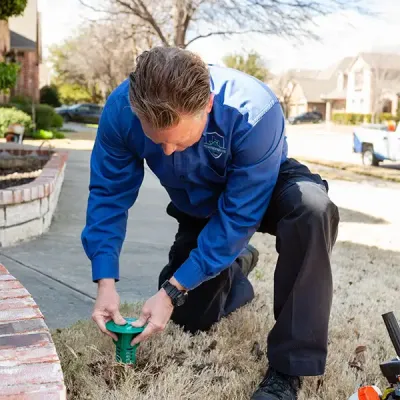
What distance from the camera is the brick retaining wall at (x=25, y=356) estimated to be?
1.44 metres

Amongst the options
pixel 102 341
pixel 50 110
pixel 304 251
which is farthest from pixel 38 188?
pixel 50 110

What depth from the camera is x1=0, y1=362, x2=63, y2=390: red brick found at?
148 cm

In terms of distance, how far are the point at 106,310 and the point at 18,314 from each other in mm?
320

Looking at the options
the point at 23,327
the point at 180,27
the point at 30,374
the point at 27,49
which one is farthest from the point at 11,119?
the point at 30,374

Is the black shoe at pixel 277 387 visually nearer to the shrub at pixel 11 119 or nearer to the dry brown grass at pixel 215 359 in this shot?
the dry brown grass at pixel 215 359

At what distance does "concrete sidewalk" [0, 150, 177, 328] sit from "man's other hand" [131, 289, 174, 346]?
0.76 m

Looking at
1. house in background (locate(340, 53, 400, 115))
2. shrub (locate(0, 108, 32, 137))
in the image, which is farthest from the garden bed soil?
house in background (locate(340, 53, 400, 115))

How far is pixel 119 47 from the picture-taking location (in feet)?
97.4

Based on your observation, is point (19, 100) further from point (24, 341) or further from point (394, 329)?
point (394, 329)

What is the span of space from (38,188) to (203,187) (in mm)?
2271

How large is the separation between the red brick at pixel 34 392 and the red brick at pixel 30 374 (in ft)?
0.08

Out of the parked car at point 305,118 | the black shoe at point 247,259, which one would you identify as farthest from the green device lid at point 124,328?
the parked car at point 305,118

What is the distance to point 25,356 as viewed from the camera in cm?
162

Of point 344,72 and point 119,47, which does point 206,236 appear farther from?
point 344,72
